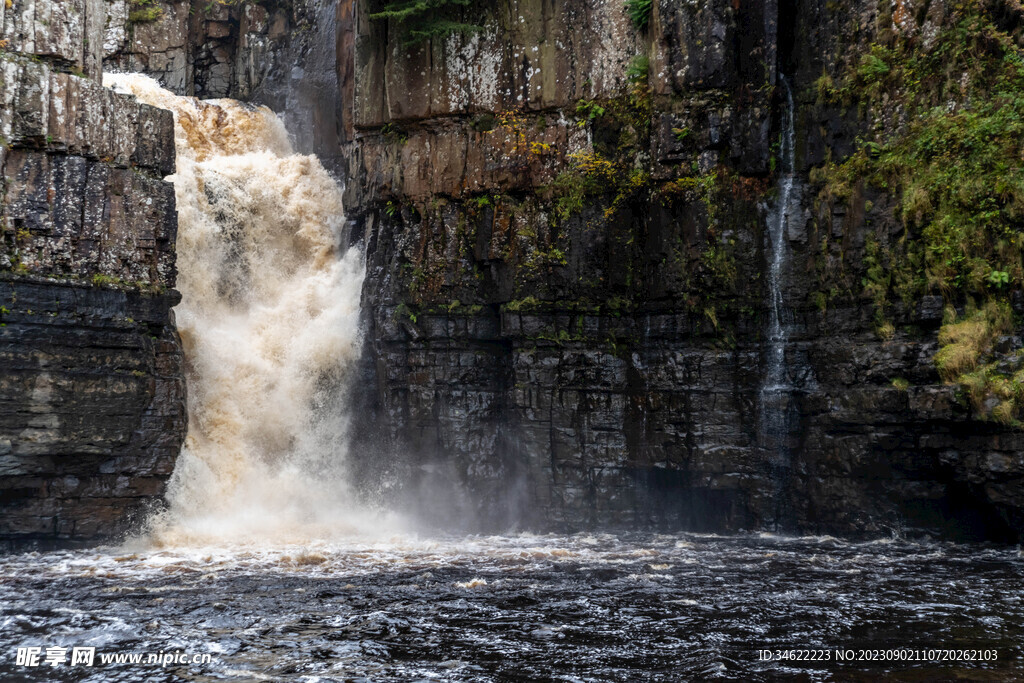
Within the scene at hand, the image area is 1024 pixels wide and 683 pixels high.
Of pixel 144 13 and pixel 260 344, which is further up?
pixel 144 13

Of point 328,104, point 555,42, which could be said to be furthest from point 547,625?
point 328,104

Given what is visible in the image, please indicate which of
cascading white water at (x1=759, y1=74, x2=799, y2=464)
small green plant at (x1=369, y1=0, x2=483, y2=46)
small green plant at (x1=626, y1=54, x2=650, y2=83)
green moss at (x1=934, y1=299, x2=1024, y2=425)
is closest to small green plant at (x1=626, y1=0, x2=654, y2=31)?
small green plant at (x1=626, y1=54, x2=650, y2=83)

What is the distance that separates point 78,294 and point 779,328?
14371 millimetres

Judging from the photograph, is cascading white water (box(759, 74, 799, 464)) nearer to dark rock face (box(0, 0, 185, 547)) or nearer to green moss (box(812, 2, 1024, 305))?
green moss (box(812, 2, 1024, 305))

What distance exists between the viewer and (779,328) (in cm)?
1888

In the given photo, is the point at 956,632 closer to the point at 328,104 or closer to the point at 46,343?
the point at 46,343

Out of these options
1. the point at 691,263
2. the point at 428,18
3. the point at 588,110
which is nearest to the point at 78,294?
the point at 428,18

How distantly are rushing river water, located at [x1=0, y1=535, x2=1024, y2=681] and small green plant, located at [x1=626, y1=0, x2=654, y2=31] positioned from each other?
11898mm

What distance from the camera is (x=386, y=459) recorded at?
21.3 m

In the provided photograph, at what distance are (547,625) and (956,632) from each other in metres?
4.94

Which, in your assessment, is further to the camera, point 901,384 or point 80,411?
point 80,411

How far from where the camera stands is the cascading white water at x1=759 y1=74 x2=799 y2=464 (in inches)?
734

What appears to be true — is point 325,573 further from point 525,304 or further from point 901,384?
point 901,384

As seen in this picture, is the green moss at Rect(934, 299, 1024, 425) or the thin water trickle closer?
the green moss at Rect(934, 299, 1024, 425)
